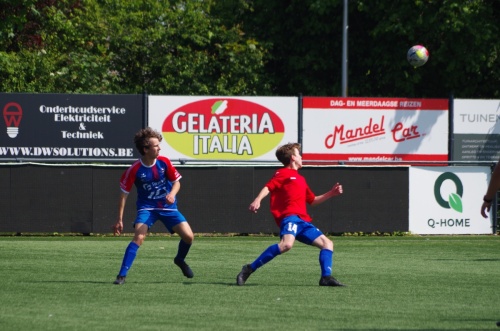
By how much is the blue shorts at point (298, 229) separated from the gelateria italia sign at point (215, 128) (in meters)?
13.1

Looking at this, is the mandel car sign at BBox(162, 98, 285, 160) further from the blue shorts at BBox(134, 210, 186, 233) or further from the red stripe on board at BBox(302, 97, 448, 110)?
the blue shorts at BBox(134, 210, 186, 233)

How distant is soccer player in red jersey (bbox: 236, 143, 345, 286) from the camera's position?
1248 cm

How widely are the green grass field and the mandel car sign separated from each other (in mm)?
6509

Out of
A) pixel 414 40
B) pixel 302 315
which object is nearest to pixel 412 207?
pixel 414 40

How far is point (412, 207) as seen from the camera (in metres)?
24.2

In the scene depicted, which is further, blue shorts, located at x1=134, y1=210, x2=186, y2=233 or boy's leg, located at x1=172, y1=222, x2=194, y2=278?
boy's leg, located at x1=172, y1=222, x2=194, y2=278

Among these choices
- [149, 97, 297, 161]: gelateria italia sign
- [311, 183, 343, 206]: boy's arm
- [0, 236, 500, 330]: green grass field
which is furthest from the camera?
[149, 97, 297, 161]: gelateria italia sign

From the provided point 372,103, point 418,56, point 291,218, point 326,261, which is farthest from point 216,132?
point 326,261

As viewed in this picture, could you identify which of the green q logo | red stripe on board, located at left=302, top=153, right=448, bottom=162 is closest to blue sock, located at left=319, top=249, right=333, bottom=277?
the green q logo

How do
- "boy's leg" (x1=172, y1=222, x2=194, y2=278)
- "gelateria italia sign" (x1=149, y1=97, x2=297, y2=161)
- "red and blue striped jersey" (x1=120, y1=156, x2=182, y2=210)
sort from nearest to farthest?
1. "red and blue striped jersey" (x1=120, y1=156, x2=182, y2=210)
2. "boy's leg" (x1=172, y1=222, x2=194, y2=278)
3. "gelateria italia sign" (x1=149, y1=97, x2=297, y2=161)

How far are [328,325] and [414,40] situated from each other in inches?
1060

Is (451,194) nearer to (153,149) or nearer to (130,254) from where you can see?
(153,149)

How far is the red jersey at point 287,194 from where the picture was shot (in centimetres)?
1270

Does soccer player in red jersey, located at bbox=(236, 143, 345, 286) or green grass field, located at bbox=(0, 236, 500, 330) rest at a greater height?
soccer player in red jersey, located at bbox=(236, 143, 345, 286)
